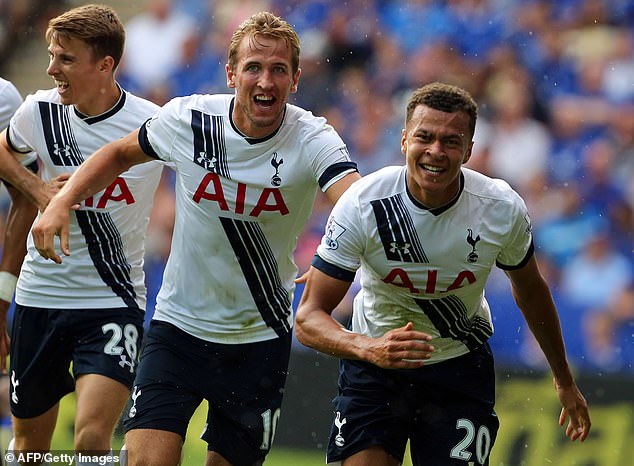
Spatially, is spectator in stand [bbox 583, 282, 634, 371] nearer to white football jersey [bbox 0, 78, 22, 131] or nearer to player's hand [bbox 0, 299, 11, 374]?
player's hand [bbox 0, 299, 11, 374]

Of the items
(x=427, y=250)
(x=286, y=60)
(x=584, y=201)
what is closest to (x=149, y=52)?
(x=584, y=201)

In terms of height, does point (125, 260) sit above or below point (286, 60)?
below

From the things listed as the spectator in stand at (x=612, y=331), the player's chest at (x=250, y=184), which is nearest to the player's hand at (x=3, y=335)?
the player's chest at (x=250, y=184)

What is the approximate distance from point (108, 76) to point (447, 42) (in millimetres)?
5490

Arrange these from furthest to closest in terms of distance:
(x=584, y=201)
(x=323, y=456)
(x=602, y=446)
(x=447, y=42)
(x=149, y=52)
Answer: (x=149, y=52) < (x=447, y=42) < (x=584, y=201) < (x=323, y=456) < (x=602, y=446)

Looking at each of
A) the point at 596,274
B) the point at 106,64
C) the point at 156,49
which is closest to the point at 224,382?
the point at 106,64

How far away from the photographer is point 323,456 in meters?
9.15

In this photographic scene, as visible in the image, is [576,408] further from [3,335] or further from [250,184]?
[3,335]

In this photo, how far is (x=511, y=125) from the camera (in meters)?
10.5

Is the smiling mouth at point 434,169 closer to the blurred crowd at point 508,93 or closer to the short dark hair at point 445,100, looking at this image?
the short dark hair at point 445,100

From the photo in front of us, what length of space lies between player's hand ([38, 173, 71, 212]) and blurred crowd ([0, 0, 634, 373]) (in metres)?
4.14

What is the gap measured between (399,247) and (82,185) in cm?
167

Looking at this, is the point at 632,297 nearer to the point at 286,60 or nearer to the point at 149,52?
the point at 286,60

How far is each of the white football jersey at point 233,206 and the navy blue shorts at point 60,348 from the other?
1.33 ft
